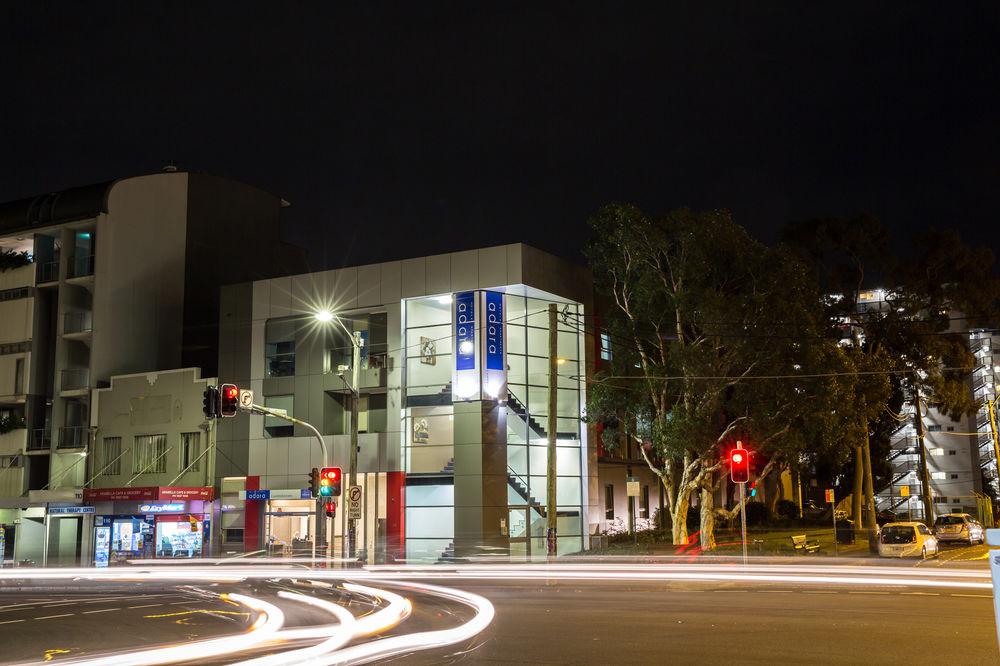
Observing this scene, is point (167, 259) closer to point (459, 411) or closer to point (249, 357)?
point (249, 357)

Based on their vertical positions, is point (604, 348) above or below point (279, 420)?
above

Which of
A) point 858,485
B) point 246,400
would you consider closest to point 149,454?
point 246,400

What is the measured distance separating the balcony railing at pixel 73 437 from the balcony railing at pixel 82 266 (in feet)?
26.1

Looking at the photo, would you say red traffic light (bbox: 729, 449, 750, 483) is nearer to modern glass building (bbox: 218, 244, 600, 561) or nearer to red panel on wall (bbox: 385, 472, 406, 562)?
modern glass building (bbox: 218, 244, 600, 561)

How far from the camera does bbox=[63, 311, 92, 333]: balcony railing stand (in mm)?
50875

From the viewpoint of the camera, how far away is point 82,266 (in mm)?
51312

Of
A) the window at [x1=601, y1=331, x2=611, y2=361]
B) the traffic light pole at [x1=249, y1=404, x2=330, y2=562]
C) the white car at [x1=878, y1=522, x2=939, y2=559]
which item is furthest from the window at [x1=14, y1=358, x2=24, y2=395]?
the white car at [x1=878, y1=522, x2=939, y2=559]

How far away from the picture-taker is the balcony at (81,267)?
5100 cm

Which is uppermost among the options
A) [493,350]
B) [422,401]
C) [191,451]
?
[493,350]

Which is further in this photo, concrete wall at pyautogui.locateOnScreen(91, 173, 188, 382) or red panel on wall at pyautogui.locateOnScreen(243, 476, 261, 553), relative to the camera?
concrete wall at pyautogui.locateOnScreen(91, 173, 188, 382)

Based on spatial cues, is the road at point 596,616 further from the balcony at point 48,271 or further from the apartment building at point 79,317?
the balcony at point 48,271

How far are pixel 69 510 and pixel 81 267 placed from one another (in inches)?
502

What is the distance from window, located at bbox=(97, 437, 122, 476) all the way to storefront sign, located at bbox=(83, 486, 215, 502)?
8.98 ft

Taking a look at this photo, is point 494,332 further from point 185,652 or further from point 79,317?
point 185,652
